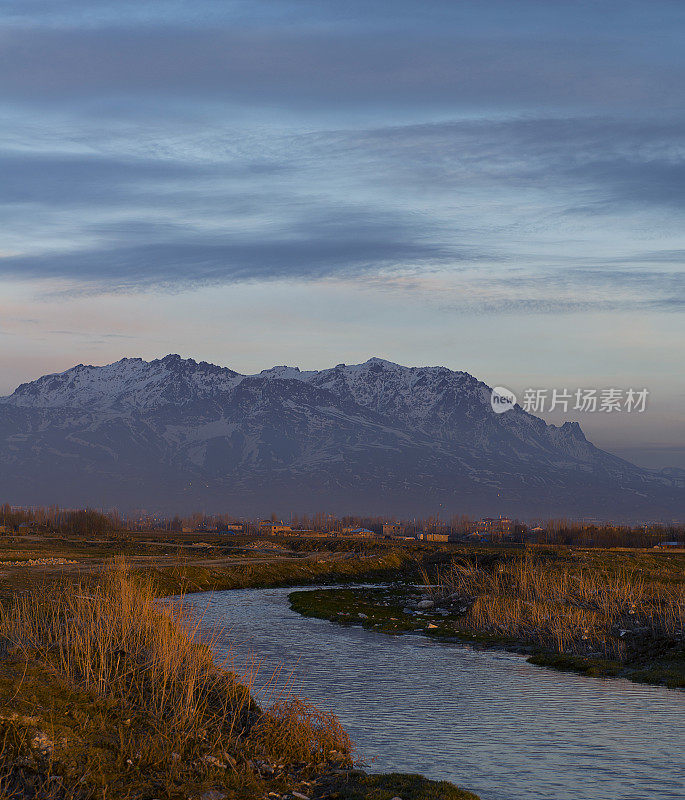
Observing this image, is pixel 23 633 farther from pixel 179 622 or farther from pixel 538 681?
pixel 538 681

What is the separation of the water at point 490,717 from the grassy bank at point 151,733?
188 centimetres

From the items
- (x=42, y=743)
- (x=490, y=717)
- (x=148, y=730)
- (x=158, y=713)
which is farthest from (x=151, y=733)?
(x=490, y=717)

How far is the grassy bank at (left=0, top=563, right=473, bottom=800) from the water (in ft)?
6.15

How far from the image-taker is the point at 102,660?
20219mm

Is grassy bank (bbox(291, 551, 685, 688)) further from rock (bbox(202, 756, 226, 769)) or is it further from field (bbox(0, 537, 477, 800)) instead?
rock (bbox(202, 756, 226, 769))

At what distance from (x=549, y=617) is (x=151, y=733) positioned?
93.0 ft

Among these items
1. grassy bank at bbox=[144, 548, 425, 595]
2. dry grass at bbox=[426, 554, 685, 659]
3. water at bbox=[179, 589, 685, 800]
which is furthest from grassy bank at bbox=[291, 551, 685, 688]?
grassy bank at bbox=[144, 548, 425, 595]

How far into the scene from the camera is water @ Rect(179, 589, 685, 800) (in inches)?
760

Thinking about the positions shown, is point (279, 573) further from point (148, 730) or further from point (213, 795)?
point (213, 795)

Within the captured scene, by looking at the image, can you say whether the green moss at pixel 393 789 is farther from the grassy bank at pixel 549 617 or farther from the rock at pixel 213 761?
the grassy bank at pixel 549 617

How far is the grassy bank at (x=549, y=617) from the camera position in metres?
35.5

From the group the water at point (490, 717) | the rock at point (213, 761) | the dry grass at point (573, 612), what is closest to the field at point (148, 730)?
the rock at point (213, 761)

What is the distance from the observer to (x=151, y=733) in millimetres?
18312

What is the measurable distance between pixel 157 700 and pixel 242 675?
9.42 meters
